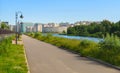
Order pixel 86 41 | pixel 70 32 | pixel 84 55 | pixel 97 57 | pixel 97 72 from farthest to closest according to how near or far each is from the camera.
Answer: pixel 70 32 < pixel 86 41 < pixel 84 55 < pixel 97 57 < pixel 97 72

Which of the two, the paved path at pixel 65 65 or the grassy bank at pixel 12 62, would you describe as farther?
the paved path at pixel 65 65

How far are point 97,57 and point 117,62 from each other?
3.77 metres

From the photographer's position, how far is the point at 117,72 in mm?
14281

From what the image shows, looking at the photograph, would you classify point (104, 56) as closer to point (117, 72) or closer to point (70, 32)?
point (117, 72)

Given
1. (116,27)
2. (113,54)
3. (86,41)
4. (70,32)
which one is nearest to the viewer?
(113,54)

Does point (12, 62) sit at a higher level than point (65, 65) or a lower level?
higher

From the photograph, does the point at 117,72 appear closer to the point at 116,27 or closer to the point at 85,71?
the point at 85,71

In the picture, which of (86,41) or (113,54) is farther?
(86,41)

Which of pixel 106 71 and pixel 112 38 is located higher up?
pixel 112 38

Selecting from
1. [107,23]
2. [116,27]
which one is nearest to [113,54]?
[116,27]

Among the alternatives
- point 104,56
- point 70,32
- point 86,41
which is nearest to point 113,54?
point 104,56

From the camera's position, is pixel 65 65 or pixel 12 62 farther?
pixel 12 62

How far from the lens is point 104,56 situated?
64.9ft

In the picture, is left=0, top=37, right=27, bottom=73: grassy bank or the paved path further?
the paved path
